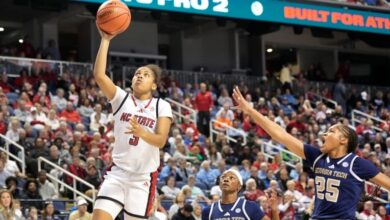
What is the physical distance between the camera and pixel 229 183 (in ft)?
30.2

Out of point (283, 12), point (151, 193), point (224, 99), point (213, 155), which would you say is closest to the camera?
point (151, 193)

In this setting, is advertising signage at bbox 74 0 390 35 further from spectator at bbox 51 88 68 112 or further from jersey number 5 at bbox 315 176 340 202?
jersey number 5 at bbox 315 176 340 202

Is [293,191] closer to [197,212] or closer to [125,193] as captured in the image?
[197,212]

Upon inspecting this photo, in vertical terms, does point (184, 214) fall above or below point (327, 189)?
below

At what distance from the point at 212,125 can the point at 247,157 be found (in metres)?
2.59

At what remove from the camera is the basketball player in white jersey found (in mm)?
7234

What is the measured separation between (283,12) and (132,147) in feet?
62.5

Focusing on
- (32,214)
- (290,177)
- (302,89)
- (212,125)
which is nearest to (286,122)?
(212,125)

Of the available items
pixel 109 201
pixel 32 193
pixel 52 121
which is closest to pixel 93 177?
pixel 32 193

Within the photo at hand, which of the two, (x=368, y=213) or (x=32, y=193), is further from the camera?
(x=368, y=213)

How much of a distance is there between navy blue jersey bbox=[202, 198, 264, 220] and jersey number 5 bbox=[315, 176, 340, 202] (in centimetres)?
198

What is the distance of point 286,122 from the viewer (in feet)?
76.5

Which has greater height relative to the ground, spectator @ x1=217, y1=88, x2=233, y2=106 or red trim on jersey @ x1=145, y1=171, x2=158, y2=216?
spectator @ x1=217, y1=88, x2=233, y2=106

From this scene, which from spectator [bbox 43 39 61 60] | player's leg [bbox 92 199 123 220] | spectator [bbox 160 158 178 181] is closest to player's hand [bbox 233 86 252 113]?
player's leg [bbox 92 199 123 220]
